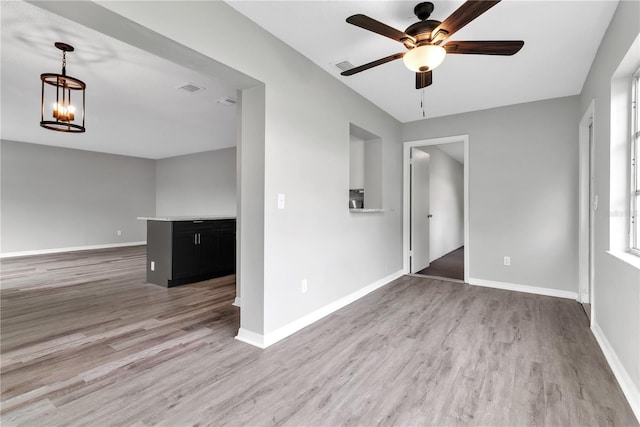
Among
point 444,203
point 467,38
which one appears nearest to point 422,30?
point 467,38

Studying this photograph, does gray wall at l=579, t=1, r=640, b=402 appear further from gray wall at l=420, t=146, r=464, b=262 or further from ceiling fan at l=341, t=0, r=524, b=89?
gray wall at l=420, t=146, r=464, b=262

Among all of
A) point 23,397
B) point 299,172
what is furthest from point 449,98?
point 23,397

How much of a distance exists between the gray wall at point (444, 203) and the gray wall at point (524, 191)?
162 cm

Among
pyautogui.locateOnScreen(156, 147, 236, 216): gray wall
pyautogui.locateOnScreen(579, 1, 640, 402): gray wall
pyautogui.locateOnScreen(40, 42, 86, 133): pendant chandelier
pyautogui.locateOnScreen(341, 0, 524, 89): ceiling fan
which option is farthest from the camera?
pyautogui.locateOnScreen(156, 147, 236, 216): gray wall

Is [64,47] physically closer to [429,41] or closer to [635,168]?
[429,41]

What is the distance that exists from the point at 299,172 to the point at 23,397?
2330 mm

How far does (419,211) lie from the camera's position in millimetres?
5148

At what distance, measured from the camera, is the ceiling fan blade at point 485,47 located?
1904mm

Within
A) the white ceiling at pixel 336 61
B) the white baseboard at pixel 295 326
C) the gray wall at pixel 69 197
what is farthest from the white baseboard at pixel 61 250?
the white baseboard at pixel 295 326

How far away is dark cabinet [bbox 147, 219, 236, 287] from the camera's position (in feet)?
14.1

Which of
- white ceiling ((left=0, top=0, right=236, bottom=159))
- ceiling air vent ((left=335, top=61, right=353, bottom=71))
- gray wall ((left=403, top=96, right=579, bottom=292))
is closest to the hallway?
gray wall ((left=403, top=96, right=579, bottom=292))

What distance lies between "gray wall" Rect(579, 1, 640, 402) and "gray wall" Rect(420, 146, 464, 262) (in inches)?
128

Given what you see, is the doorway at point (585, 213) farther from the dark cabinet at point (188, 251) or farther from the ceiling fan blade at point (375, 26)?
the dark cabinet at point (188, 251)

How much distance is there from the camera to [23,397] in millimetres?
1778
